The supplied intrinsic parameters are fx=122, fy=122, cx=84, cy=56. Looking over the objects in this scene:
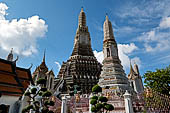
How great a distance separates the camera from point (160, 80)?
14125 millimetres

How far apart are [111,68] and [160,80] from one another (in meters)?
7.11

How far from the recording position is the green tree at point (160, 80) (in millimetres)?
13766

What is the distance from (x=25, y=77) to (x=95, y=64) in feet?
78.2

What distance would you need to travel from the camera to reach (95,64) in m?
36.9

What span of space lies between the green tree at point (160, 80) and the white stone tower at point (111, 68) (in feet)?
11.7

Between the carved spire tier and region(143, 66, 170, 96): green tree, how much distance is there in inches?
706

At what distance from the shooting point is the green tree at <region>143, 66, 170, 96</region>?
13.8 metres

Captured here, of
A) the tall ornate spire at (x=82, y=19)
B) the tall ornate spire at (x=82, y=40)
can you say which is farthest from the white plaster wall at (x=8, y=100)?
the tall ornate spire at (x=82, y=19)

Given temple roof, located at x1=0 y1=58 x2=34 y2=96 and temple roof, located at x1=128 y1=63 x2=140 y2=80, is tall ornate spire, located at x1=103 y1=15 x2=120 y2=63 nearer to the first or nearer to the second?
temple roof, located at x1=0 y1=58 x2=34 y2=96

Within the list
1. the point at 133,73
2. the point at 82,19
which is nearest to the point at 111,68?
the point at 133,73

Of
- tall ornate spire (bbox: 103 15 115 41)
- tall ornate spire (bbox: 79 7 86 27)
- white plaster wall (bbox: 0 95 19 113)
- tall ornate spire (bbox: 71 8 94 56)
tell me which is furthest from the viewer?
tall ornate spire (bbox: 79 7 86 27)

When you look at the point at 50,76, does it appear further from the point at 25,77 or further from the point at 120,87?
the point at 120,87

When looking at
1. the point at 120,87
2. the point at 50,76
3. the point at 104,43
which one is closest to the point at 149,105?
the point at 120,87

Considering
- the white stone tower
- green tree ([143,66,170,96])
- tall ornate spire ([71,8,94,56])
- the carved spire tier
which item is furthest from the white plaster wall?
tall ornate spire ([71,8,94,56])
